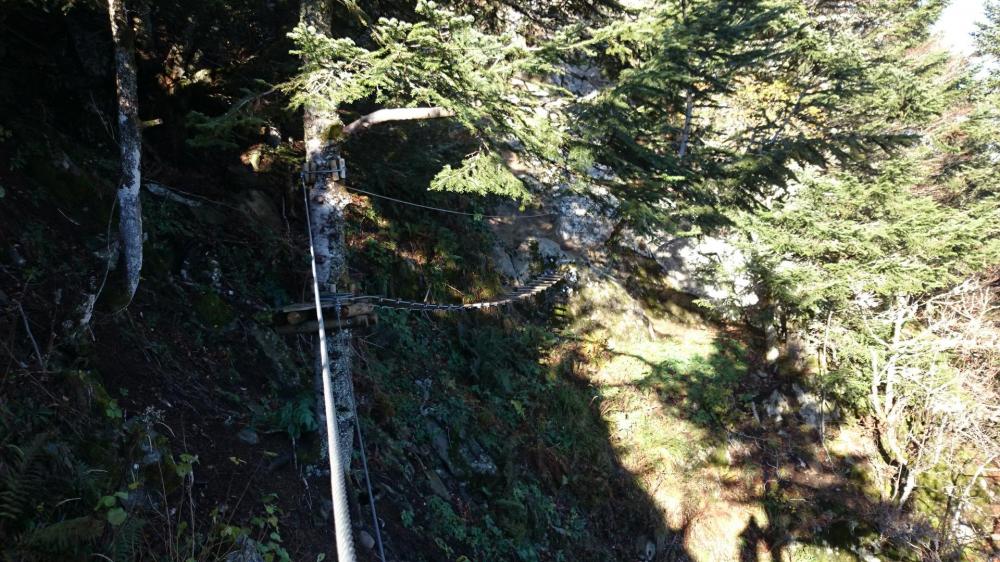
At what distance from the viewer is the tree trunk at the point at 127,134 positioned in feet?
16.4

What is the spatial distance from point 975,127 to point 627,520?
1800cm

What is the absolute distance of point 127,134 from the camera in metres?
5.07

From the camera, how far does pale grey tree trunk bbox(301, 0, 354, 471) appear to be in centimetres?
552

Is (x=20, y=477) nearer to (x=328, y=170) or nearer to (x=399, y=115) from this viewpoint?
(x=328, y=170)

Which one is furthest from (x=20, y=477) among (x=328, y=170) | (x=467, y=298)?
(x=467, y=298)

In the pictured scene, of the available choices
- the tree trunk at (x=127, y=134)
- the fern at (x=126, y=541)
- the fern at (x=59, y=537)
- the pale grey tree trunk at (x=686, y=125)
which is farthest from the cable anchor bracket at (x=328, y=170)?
the pale grey tree trunk at (x=686, y=125)

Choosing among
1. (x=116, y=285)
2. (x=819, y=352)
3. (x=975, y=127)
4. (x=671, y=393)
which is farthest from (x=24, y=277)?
(x=975, y=127)

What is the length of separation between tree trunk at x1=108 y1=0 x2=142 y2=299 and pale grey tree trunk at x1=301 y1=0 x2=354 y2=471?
5.13ft

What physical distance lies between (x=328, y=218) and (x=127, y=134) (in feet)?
6.45

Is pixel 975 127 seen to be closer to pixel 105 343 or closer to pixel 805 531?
pixel 805 531

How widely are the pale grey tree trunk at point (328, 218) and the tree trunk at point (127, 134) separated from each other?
1.56 meters

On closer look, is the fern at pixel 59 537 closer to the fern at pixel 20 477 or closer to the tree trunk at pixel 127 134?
the fern at pixel 20 477

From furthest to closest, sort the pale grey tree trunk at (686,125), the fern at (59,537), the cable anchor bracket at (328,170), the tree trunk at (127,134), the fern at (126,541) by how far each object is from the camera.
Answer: the pale grey tree trunk at (686,125), the cable anchor bracket at (328,170), the tree trunk at (127,134), the fern at (126,541), the fern at (59,537)

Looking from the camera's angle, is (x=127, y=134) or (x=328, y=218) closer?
(x=127, y=134)
